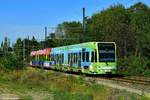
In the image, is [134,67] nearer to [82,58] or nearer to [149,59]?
[149,59]

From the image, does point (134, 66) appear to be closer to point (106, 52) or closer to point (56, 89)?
point (106, 52)

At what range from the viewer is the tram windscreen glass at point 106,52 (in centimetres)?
4669

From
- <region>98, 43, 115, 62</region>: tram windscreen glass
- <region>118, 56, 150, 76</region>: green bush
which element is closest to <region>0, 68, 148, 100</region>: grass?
<region>98, 43, 115, 62</region>: tram windscreen glass

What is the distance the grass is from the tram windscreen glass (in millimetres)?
9199

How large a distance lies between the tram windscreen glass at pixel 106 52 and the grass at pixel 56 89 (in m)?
9.20

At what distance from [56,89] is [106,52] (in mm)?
22231

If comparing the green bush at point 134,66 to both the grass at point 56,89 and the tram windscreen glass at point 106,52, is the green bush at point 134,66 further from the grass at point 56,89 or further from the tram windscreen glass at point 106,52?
the grass at point 56,89

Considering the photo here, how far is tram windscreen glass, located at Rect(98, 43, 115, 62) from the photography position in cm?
4669

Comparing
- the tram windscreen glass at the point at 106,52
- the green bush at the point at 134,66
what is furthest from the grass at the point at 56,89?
the green bush at the point at 134,66

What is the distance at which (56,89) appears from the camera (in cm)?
2534

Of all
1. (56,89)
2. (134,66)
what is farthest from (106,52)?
(56,89)

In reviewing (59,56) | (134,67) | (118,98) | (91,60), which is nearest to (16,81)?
(91,60)

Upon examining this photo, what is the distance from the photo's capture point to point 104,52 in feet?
154

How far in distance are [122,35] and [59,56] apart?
24.7 feet
